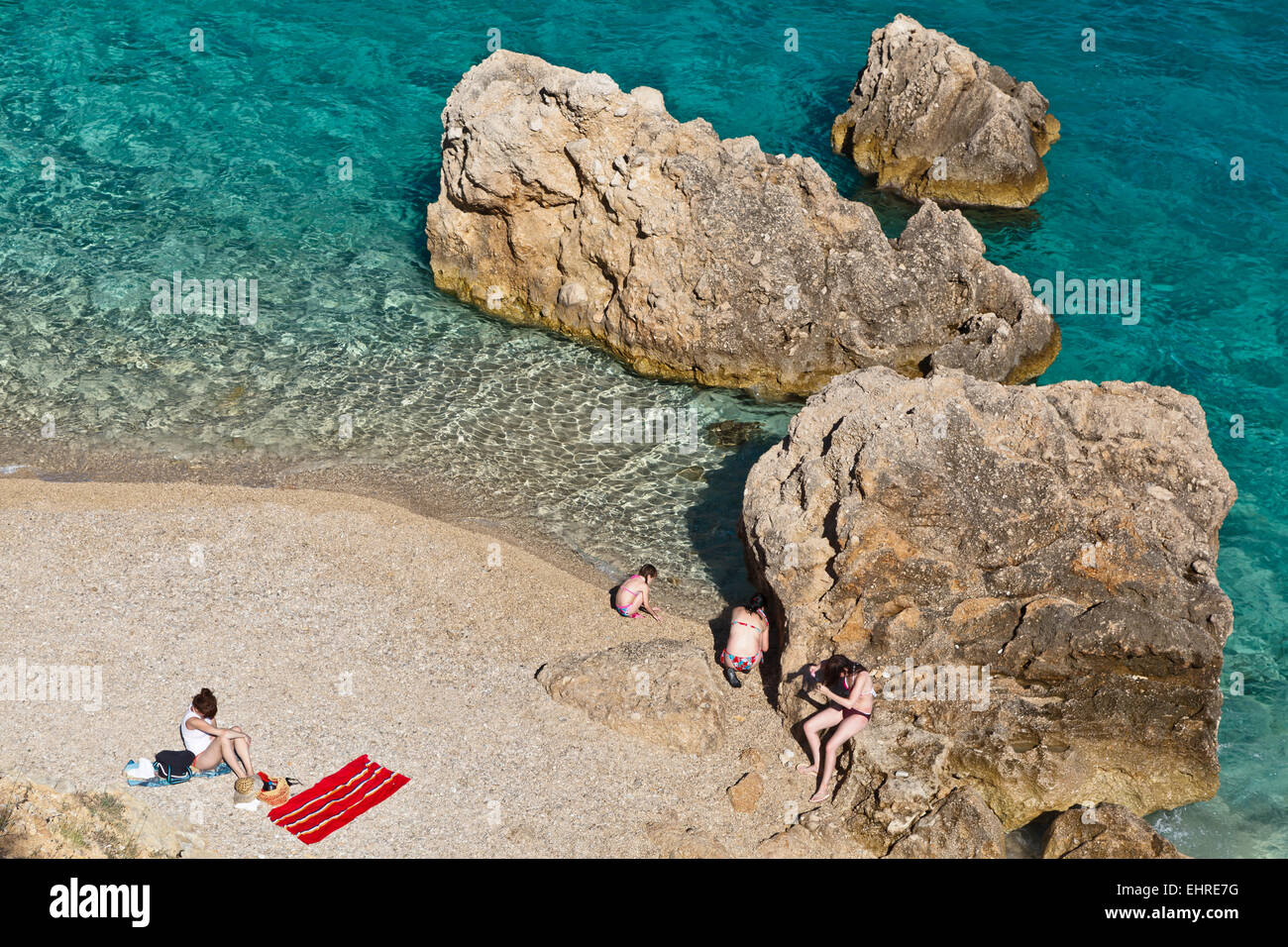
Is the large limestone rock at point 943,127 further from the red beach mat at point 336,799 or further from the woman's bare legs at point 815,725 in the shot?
the red beach mat at point 336,799

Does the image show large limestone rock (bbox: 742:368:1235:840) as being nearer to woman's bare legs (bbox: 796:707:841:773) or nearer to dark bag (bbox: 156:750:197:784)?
woman's bare legs (bbox: 796:707:841:773)

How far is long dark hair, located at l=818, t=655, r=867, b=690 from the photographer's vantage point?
41.0 ft

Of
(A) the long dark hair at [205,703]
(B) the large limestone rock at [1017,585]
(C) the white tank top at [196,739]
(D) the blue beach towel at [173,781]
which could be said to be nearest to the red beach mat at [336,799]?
(D) the blue beach towel at [173,781]

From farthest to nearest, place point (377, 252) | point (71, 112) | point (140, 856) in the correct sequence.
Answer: point (71, 112)
point (377, 252)
point (140, 856)

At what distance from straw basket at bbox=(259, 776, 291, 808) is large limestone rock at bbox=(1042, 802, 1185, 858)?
7868 mm

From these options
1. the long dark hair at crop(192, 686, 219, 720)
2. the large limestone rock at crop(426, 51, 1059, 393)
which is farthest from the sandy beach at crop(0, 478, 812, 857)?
the large limestone rock at crop(426, 51, 1059, 393)

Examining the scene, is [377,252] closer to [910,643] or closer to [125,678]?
[125,678]

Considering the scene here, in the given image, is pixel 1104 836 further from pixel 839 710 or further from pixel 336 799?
pixel 336 799

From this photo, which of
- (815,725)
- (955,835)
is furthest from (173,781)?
(955,835)

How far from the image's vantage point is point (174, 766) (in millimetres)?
11289

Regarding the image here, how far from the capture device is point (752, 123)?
2761 cm

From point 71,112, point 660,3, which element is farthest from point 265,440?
point 660,3

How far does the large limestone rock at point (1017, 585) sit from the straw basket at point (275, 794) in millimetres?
5584

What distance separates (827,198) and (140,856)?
15.0m
